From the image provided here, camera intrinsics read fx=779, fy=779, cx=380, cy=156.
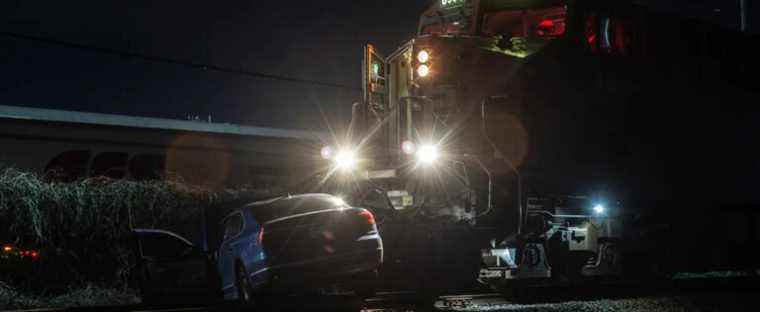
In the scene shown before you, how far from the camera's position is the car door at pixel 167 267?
10.3 m

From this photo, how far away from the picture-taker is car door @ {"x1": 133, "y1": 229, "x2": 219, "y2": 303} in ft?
33.7

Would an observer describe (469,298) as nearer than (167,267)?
No

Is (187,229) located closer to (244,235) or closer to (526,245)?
(244,235)

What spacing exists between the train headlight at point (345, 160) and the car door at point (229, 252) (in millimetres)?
1931

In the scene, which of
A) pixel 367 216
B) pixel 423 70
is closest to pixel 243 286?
pixel 367 216

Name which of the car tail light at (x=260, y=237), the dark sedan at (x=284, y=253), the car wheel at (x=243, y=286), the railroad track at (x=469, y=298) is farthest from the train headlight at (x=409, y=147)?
the car wheel at (x=243, y=286)

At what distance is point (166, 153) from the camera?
94.5ft

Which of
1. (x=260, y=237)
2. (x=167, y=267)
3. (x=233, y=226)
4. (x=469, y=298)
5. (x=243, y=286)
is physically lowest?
(x=469, y=298)

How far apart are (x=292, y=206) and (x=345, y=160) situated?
1.77m

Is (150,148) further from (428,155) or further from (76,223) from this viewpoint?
(428,155)

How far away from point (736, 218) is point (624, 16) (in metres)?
4.76

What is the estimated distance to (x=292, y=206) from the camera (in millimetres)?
10109

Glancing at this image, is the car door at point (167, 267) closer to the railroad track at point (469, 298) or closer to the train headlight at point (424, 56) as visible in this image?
the railroad track at point (469, 298)

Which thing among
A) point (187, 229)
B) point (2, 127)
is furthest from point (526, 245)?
point (2, 127)
